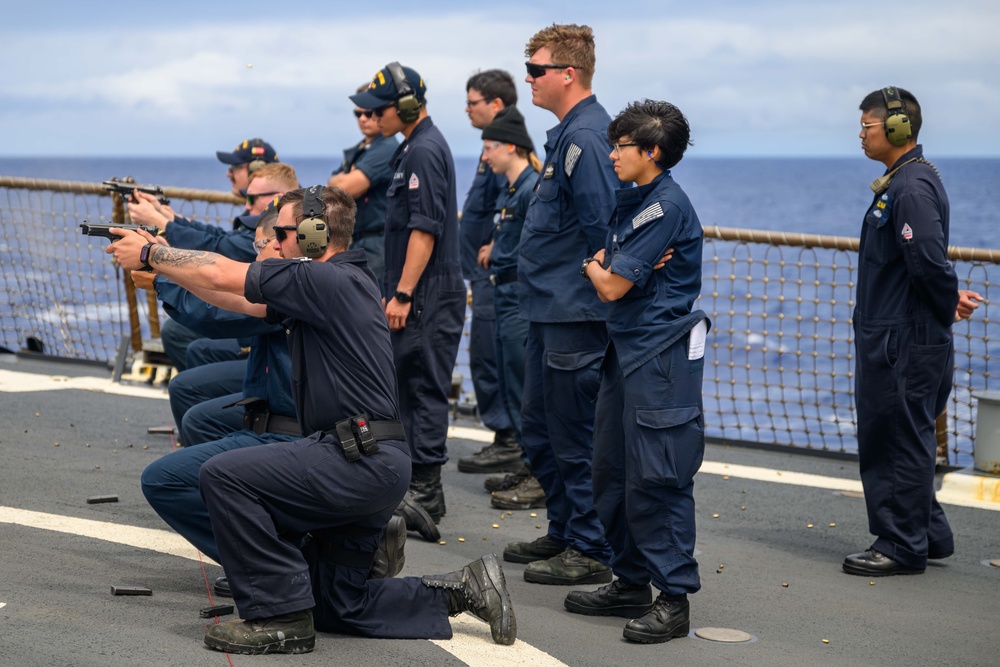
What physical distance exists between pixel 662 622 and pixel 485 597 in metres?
0.69

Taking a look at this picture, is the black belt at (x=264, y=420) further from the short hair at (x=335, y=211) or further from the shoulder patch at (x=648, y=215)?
the shoulder patch at (x=648, y=215)

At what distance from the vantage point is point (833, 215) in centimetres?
8075

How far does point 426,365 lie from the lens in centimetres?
645

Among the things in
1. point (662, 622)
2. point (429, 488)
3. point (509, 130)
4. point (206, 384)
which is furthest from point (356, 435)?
point (509, 130)

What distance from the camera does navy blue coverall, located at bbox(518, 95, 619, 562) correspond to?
17.6 feet

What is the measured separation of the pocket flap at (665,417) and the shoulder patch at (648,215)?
2.23ft

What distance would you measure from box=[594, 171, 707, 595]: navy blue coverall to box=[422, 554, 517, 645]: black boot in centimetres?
57

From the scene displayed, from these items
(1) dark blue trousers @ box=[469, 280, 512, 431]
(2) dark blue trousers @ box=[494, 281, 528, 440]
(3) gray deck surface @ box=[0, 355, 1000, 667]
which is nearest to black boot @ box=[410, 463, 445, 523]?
(3) gray deck surface @ box=[0, 355, 1000, 667]

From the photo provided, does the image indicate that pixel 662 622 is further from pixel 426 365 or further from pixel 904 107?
pixel 904 107

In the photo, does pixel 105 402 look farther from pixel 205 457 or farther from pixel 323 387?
pixel 323 387

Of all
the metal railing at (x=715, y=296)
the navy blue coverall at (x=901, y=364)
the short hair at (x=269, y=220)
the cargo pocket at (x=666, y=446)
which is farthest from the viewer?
the metal railing at (x=715, y=296)

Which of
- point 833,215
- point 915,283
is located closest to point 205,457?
point 915,283

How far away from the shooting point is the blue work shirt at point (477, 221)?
26.3 feet

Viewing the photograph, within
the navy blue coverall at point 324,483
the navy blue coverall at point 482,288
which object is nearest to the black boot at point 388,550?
the navy blue coverall at point 324,483
